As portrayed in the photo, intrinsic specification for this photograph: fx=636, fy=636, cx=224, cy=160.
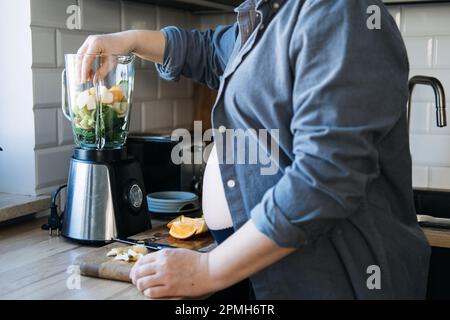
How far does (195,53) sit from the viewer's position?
129 centimetres

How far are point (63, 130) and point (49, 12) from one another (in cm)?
27

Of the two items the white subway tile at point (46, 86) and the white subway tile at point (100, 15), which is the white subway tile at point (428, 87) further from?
the white subway tile at point (46, 86)

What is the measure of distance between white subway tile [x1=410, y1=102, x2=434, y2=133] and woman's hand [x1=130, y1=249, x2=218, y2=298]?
1090 mm

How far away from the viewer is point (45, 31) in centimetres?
142

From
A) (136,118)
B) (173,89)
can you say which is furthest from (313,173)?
(173,89)

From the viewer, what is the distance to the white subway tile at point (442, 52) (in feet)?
5.76

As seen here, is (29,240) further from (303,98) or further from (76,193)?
(303,98)

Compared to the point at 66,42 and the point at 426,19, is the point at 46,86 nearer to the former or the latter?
the point at 66,42

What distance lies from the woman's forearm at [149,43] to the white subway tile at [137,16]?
0.46 m

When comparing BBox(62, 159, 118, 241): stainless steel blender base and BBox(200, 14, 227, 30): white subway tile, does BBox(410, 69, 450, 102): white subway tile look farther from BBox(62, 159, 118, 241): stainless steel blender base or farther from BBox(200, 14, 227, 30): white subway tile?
BBox(62, 159, 118, 241): stainless steel blender base

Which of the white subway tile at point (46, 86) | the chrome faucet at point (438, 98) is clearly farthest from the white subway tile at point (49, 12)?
the chrome faucet at point (438, 98)

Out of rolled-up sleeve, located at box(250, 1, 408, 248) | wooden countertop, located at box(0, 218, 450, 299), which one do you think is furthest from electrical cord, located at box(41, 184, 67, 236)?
rolled-up sleeve, located at box(250, 1, 408, 248)

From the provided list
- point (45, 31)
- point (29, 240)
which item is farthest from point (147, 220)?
point (45, 31)
